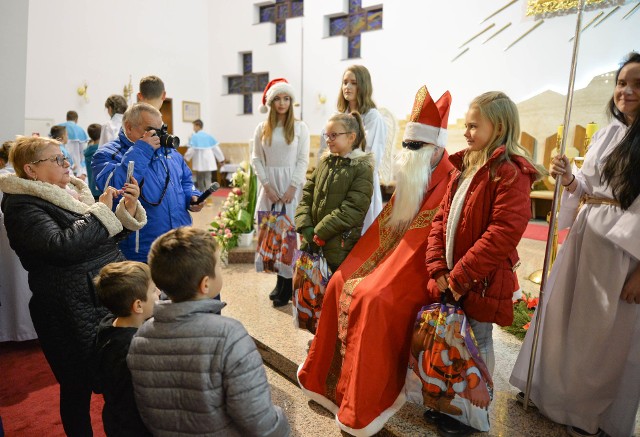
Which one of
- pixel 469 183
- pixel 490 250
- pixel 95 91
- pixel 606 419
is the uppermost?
pixel 95 91

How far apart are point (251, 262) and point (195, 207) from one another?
98.5 inches

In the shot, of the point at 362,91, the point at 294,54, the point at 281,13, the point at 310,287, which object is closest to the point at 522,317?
the point at 310,287

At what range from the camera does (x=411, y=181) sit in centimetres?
230

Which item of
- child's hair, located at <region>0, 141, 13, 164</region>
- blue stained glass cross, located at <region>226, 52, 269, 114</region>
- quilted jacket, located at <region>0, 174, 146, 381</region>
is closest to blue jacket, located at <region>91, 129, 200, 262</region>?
quilted jacket, located at <region>0, 174, 146, 381</region>

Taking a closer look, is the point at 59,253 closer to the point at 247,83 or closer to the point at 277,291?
the point at 277,291

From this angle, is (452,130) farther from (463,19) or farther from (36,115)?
(36,115)

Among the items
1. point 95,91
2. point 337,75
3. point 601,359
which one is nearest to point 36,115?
point 95,91

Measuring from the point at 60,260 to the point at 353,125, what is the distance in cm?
159

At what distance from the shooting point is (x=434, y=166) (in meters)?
2.39

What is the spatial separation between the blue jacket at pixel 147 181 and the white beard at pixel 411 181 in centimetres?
121

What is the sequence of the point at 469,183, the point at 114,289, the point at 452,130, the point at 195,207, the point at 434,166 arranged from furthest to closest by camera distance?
the point at 452,130 → the point at 195,207 → the point at 434,166 → the point at 469,183 → the point at 114,289

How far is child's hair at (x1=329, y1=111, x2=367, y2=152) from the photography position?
2.63 meters

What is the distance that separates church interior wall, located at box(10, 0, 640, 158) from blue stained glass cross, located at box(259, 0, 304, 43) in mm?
220

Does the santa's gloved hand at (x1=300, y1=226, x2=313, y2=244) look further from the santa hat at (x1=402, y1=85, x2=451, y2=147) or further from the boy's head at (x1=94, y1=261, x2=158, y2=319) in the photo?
the boy's head at (x1=94, y1=261, x2=158, y2=319)
